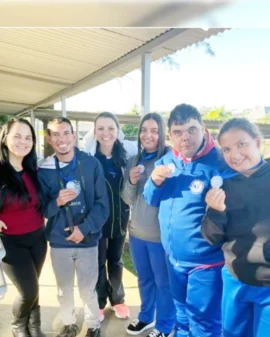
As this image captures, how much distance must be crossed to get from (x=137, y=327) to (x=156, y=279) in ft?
1.52

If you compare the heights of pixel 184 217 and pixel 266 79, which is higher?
pixel 266 79

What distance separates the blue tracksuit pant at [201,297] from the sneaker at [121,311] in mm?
852

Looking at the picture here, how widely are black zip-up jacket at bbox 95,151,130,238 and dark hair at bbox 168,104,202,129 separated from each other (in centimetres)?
77

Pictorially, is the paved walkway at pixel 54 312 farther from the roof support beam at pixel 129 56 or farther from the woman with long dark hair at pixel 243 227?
the roof support beam at pixel 129 56

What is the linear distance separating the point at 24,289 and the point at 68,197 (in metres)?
0.67

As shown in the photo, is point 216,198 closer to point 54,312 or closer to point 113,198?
point 113,198

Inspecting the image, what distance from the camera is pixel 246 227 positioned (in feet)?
4.92

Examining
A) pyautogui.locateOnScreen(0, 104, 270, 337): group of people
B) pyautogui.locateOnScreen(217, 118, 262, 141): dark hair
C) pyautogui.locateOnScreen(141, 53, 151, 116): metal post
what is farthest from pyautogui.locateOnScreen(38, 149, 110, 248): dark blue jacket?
pyautogui.locateOnScreen(141, 53, 151, 116): metal post

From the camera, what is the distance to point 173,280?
75.2 inches

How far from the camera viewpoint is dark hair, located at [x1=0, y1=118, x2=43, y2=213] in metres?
2.01

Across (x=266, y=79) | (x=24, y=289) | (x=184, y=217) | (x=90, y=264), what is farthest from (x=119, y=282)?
(x=266, y=79)

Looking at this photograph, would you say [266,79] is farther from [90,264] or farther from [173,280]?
[90,264]

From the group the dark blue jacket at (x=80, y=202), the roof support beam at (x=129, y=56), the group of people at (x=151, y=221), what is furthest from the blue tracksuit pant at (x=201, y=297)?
the roof support beam at (x=129, y=56)

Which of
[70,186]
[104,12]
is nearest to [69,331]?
[70,186]
